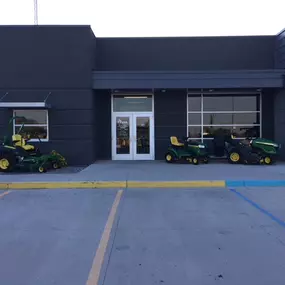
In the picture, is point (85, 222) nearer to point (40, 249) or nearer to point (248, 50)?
point (40, 249)

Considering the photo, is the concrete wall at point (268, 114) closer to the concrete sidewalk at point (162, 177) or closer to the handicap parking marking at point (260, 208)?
the concrete sidewalk at point (162, 177)

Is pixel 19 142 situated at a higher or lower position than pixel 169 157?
higher

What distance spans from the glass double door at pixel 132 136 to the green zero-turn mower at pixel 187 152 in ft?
5.55

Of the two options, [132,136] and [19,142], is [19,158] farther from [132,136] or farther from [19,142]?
[132,136]

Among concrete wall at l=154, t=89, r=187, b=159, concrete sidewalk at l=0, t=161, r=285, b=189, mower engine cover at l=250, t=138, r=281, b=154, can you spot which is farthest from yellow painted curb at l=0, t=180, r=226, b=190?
concrete wall at l=154, t=89, r=187, b=159

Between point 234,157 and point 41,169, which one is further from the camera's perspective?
point 234,157

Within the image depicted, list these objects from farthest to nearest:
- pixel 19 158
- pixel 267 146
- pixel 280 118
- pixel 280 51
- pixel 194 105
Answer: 1. pixel 194 105
2. pixel 280 51
3. pixel 280 118
4. pixel 267 146
5. pixel 19 158

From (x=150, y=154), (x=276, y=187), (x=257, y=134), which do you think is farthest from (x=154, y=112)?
(x=276, y=187)

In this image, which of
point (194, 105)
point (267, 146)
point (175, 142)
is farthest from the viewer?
point (194, 105)

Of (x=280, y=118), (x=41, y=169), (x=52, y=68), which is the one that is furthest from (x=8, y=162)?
(x=280, y=118)

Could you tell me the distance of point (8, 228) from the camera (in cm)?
618

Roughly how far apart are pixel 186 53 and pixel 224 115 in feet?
11.4

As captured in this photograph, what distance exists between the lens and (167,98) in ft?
55.3

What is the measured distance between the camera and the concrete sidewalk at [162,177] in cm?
1036
